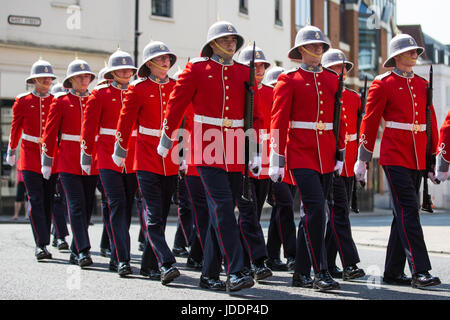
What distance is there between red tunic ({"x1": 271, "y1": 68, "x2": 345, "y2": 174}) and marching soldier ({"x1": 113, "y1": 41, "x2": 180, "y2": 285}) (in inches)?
50.5

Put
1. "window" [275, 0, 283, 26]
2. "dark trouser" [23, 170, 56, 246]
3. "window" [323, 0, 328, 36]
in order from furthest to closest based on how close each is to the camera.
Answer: "window" [323, 0, 328, 36]
"window" [275, 0, 283, 26]
"dark trouser" [23, 170, 56, 246]

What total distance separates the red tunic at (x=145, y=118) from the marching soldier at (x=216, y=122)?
0.60 m

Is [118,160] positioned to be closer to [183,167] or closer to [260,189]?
[183,167]

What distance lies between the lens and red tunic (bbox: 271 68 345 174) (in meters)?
7.16

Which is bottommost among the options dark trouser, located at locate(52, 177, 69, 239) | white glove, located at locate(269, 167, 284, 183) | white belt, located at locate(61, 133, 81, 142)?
dark trouser, located at locate(52, 177, 69, 239)

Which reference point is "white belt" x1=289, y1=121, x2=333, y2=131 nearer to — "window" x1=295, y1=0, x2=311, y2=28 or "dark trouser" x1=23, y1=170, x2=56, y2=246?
"dark trouser" x1=23, y1=170, x2=56, y2=246

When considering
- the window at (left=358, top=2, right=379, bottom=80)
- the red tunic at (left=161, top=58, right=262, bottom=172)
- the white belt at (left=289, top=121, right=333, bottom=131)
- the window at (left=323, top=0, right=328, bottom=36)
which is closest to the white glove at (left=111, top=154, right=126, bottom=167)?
the red tunic at (left=161, top=58, right=262, bottom=172)

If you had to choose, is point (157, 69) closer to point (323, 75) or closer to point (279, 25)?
point (323, 75)

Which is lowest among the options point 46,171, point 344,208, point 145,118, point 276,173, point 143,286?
point 143,286

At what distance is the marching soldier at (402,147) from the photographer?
7438 millimetres

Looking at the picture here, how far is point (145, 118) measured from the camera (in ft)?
26.1

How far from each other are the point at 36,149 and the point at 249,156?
3.96m

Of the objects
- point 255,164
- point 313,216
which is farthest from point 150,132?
point 313,216

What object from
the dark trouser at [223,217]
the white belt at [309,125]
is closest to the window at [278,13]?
the white belt at [309,125]
